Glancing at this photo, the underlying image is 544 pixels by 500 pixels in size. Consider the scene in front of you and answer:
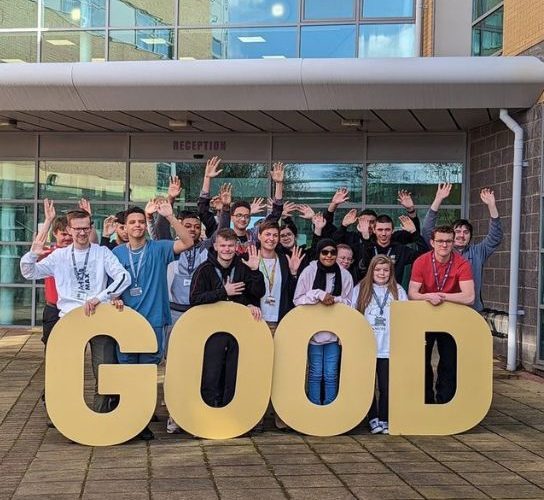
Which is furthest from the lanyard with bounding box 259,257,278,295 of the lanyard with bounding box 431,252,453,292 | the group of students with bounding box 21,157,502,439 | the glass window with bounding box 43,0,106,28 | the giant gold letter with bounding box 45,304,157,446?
the glass window with bounding box 43,0,106,28

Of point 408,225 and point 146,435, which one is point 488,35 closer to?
point 408,225

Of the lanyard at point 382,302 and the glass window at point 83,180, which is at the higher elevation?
the glass window at point 83,180

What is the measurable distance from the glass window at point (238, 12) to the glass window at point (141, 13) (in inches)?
9.1

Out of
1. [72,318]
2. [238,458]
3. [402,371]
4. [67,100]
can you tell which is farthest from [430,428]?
[67,100]

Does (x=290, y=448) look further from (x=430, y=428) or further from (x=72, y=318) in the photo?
(x=72, y=318)

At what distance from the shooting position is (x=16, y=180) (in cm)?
1459

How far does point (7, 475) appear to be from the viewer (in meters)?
5.82

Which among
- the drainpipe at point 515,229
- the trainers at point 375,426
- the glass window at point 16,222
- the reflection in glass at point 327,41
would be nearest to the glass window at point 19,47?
the glass window at point 16,222

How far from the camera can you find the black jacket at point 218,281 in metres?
6.95

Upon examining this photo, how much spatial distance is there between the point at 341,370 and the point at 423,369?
2.26 ft

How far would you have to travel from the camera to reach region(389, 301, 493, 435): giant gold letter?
23.2 ft

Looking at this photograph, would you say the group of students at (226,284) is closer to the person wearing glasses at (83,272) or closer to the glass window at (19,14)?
the person wearing glasses at (83,272)

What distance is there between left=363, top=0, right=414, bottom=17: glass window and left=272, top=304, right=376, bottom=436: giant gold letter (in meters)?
7.28

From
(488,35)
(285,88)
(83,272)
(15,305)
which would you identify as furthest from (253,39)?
(83,272)
